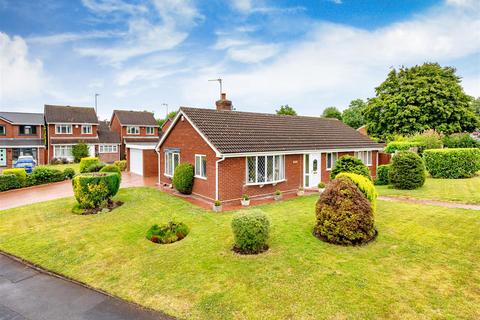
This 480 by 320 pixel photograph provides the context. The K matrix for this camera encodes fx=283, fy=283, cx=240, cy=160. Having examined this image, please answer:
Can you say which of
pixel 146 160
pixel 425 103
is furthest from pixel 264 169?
pixel 425 103

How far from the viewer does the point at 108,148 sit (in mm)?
45094

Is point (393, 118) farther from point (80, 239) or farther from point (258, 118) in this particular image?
point (80, 239)

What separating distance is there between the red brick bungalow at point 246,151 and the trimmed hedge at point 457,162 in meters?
4.93

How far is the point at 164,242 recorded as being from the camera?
9.82 m

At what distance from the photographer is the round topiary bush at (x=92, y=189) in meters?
13.4

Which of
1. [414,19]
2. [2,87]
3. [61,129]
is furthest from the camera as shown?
[61,129]

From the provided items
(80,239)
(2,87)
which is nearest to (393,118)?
(80,239)

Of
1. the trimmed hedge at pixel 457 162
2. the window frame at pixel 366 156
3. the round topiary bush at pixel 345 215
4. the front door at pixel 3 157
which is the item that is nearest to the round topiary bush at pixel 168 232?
the round topiary bush at pixel 345 215

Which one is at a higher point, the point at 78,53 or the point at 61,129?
the point at 78,53

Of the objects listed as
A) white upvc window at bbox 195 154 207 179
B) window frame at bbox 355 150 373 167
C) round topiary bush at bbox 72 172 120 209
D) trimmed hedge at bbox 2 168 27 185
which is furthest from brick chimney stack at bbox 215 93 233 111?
trimmed hedge at bbox 2 168 27 185

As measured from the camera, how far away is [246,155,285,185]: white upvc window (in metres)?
15.8

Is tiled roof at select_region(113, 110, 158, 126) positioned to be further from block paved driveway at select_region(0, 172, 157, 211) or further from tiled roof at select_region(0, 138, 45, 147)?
block paved driveway at select_region(0, 172, 157, 211)

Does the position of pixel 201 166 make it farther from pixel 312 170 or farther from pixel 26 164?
pixel 26 164

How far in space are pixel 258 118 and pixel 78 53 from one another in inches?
569
